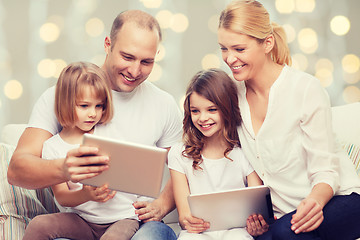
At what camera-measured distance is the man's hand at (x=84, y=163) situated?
1.32 metres

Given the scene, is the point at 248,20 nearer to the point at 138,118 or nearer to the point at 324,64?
the point at 138,118

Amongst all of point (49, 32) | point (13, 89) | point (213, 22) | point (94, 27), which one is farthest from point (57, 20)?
point (213, 22)

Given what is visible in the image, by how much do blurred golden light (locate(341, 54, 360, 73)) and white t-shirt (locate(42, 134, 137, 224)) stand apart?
155cm

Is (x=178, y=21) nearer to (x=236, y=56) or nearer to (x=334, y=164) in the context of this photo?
(x=236, y=56)

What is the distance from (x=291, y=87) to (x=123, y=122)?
61cm

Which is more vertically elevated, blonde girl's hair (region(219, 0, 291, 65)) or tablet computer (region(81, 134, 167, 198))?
blonde girl's hair (region(219, 0, 291, 65))

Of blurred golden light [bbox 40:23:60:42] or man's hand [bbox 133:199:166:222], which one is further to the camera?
blurred golden light [bbox 40:23:60:42]

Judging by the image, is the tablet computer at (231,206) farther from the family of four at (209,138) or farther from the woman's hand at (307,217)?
the woman's hand at (307,217)

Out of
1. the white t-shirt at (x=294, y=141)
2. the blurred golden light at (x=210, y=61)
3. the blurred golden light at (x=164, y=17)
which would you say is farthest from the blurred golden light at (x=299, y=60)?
the white t-shirt at (x=294, y=141)

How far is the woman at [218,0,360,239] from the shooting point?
Answer: 1.54m

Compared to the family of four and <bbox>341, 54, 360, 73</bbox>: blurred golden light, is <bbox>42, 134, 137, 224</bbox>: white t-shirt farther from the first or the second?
<bbox>341, 54, 360, 73</bbox>: blurred golden light

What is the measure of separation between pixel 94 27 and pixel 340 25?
132 centimetres

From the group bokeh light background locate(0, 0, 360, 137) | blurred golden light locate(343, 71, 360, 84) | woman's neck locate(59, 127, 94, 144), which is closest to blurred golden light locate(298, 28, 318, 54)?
bokeh light background locate(0, 0, 360, 137)

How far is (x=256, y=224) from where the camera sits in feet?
5.09
